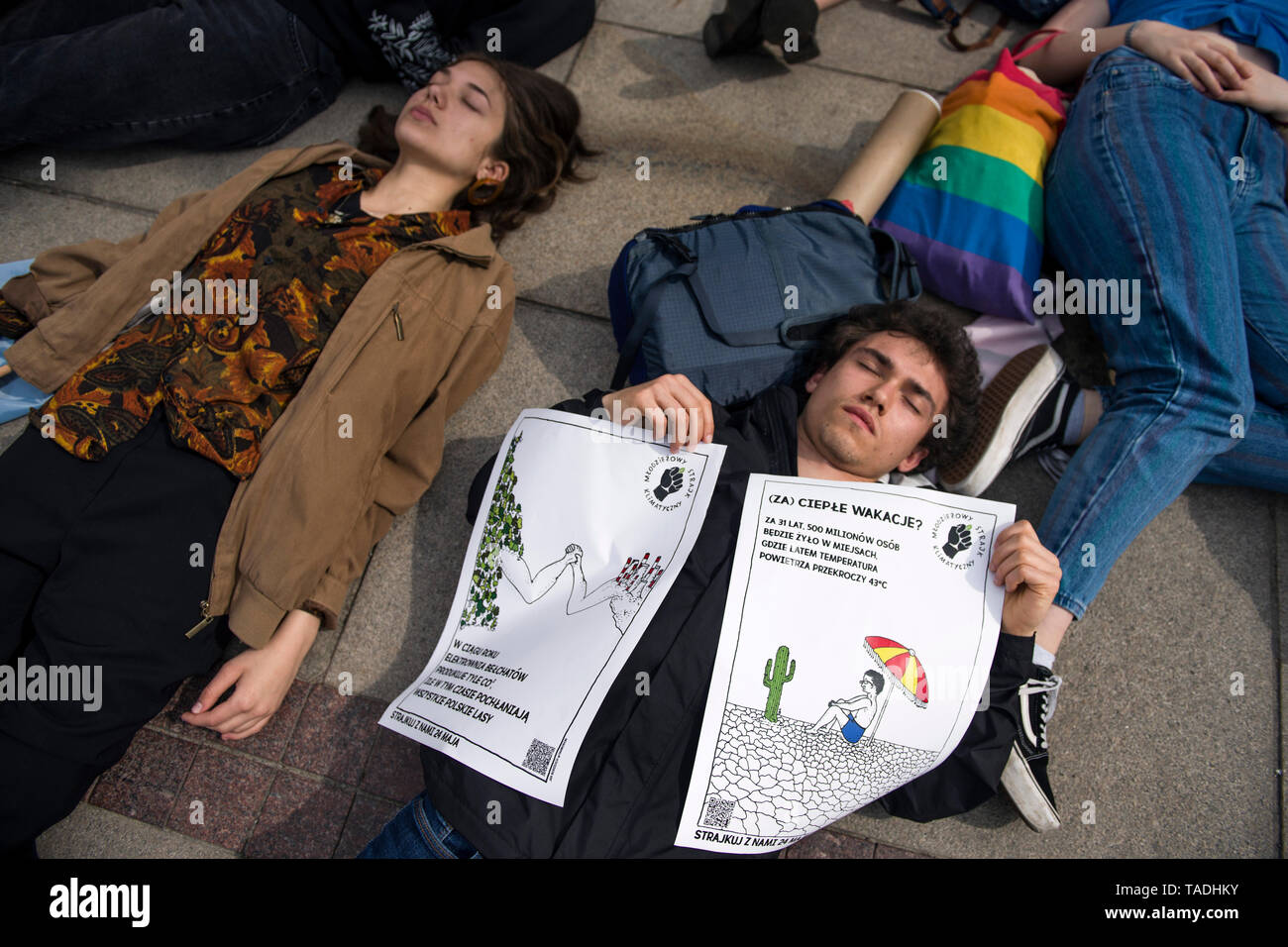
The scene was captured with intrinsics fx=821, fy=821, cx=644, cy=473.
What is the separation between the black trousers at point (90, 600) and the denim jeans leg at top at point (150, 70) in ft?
4.77

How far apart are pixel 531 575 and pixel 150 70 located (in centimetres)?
235

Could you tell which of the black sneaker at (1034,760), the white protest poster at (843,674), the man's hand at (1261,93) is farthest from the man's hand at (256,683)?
the man's hand at (1261,93)

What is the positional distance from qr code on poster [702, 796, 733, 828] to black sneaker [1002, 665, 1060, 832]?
79cm

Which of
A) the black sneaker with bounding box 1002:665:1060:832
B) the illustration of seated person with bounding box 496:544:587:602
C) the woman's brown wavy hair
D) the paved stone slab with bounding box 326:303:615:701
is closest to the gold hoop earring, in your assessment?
the woman's brown wavy hair

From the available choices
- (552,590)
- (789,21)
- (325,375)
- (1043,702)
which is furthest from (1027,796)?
(789,21)

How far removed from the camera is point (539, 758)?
1888mm

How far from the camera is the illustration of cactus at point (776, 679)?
1894 mm

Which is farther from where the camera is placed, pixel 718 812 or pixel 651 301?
pixel 651 301

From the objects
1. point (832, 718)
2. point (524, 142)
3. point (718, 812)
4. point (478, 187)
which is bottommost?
point (718, 812)

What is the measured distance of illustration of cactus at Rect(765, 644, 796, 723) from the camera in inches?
74.5

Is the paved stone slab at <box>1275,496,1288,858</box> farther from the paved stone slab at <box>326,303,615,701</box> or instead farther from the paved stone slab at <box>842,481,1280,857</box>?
the paved stone slab at <box>326,303,615,701</box>

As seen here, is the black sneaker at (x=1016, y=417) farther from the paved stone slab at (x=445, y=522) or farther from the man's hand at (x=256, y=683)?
the man's hand at (x=256, y=683)

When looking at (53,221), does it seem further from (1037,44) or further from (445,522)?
(1037,44)
